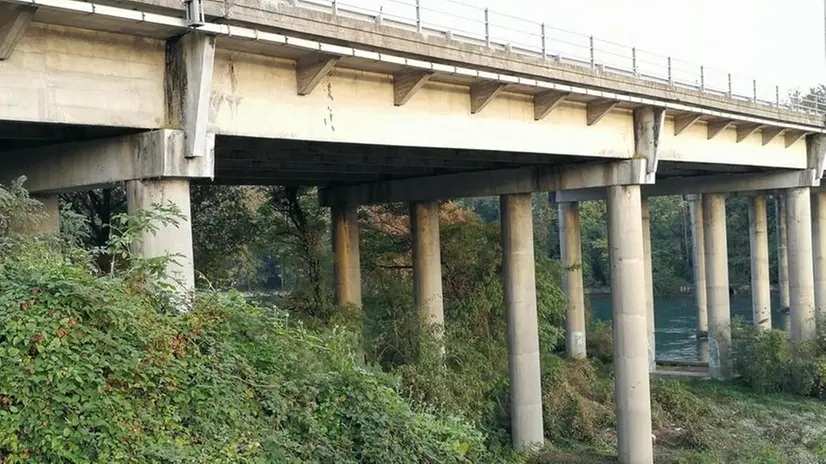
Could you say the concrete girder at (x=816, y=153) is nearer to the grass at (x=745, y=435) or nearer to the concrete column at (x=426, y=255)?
the grass at (x=745, y=435)

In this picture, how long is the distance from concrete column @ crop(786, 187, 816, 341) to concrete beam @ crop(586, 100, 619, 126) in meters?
14.1

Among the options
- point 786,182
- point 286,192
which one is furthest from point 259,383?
point 786,182

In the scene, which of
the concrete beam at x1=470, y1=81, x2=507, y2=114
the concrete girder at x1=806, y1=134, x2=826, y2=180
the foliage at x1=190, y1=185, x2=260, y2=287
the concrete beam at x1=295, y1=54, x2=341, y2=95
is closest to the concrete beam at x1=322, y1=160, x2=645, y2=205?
the foliage at x1=190, y1=185, x2=260, y2=287

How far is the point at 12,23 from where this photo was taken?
9609 mm

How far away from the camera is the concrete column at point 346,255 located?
2588cm

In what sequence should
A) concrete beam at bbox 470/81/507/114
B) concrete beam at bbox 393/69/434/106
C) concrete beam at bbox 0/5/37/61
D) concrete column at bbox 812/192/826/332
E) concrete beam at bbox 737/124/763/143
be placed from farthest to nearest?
concrete column at bbox 812/192/826/332, concrete beam at bbox 737/124/763/143, concrete beam at bbox 470/81/507/114, concrete beam at bbox 393/69/434/106, concrete beam at bbox 0/5/37/61

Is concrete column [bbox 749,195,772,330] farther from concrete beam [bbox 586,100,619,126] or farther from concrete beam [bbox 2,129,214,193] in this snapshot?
concrete beam [bbox 2,129,214,193]

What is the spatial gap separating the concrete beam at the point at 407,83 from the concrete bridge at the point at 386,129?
0.13 ft

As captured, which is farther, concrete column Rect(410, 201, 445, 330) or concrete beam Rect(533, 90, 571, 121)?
concrete column Rect(410, 201, 445, 330)

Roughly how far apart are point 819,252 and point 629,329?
1859 cm

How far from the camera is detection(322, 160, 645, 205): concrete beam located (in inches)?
809

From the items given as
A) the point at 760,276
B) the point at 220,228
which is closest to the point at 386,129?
the point at 220,228

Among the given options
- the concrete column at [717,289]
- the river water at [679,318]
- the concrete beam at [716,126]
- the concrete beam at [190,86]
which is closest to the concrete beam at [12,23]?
the concrete beam at [190,86]

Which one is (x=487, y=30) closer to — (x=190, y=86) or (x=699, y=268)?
(x=190, y=86)
